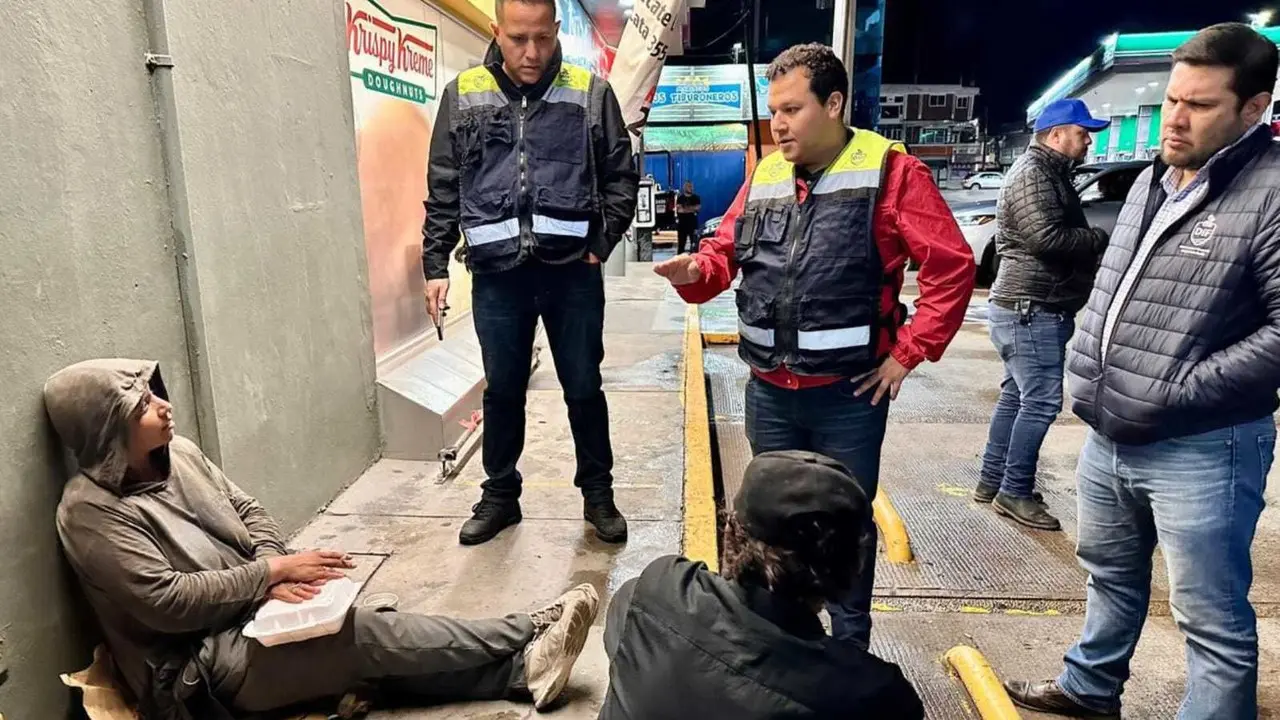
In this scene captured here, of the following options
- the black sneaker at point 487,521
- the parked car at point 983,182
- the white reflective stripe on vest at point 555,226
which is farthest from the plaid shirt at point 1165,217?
the parked car at point 983,182

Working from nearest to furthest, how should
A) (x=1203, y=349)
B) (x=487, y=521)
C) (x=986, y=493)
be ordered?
(x=1203, y=349)
(x=487, y=521)
(x=986, y=493)

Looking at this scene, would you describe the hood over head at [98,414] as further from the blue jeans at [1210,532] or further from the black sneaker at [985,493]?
the black sneaker at [985,493]

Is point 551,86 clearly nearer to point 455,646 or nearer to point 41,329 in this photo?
point 41,329

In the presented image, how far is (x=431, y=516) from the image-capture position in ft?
12.5

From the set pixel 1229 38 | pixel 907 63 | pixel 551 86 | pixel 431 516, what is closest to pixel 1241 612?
pixel 1229 38

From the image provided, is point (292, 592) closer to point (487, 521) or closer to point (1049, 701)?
point (487, 521)

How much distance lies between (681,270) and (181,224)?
67.8 inches

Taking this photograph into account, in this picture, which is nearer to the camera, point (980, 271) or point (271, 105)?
point (271, 105)

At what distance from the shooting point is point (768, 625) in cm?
137

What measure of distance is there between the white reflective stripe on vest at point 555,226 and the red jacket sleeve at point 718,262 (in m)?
0.65

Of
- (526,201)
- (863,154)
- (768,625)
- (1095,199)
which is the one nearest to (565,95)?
(526,201)

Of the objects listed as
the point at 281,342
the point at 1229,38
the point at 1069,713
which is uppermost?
the point at 1229,38

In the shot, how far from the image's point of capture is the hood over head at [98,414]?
6.93 ft

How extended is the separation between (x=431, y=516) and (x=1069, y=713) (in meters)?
2.70
